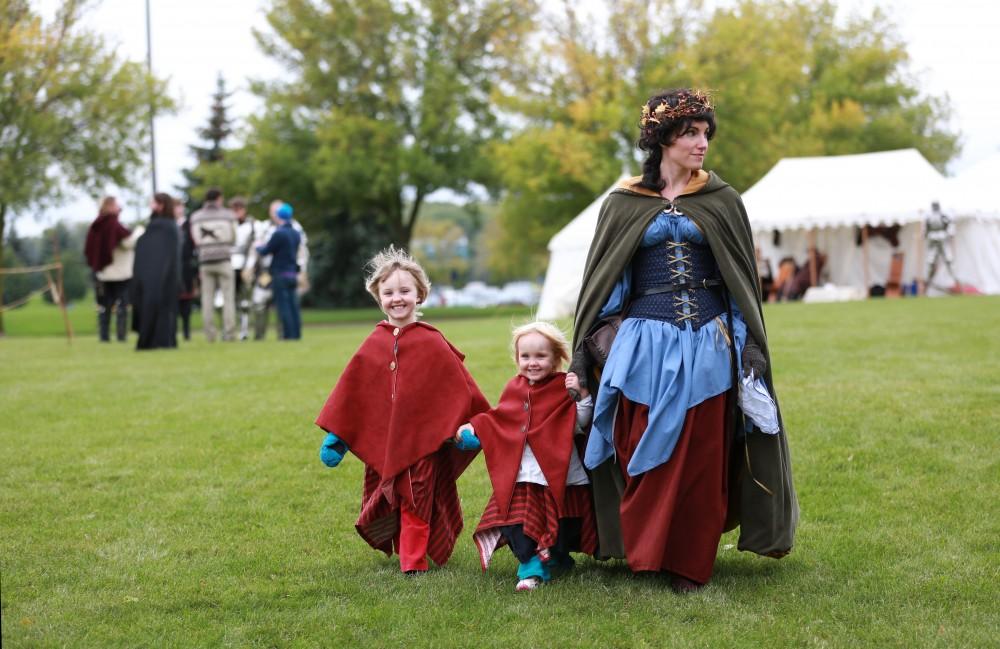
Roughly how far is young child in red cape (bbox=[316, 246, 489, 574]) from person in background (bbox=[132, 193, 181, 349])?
35.8 feet

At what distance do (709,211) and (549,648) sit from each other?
1.97 meters

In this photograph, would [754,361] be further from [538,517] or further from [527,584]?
[527,584]

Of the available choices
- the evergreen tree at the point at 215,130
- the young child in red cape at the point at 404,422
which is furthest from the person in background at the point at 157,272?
the evergreen tree at the point at 215,130

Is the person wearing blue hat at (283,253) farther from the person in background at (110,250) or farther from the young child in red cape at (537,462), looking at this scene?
the young child in red cape at (537,462)

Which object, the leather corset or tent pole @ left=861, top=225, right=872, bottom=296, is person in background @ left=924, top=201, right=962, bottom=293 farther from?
the leather corset

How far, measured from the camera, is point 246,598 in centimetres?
495

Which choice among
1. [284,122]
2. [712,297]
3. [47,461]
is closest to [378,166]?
[284,122]

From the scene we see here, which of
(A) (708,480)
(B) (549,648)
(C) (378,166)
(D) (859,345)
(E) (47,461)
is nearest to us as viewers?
(B) (549,648)

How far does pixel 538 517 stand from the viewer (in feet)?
16.8

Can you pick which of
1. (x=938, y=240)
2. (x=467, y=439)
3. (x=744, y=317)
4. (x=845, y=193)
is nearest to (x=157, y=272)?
(x=467, y=439)

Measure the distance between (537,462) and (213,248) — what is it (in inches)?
516

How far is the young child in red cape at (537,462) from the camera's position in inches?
201

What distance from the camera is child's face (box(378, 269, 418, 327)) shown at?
5430 mm

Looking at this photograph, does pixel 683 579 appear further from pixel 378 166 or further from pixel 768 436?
pixel 378 166
